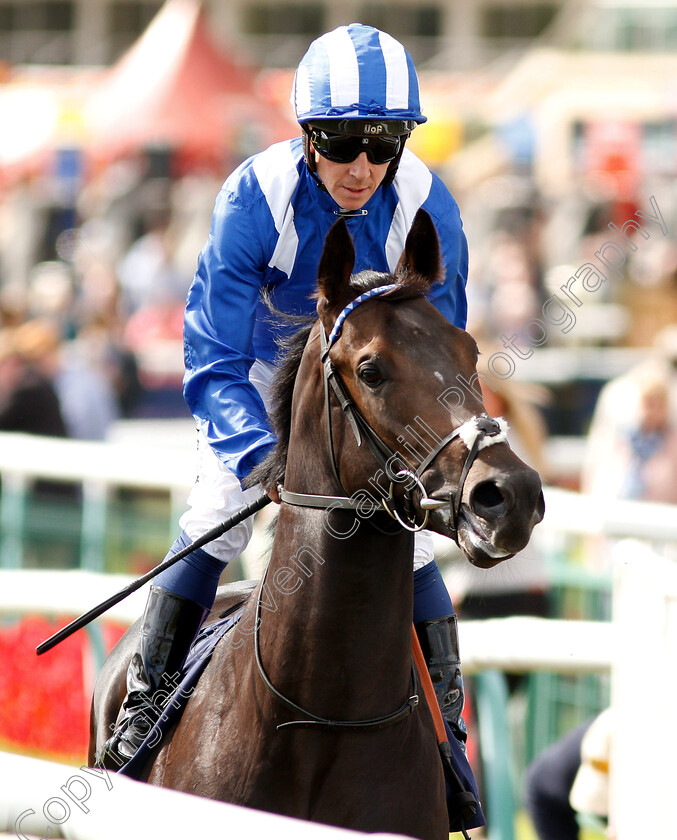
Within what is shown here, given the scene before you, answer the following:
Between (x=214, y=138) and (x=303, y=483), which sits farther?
(x=214, y=138)

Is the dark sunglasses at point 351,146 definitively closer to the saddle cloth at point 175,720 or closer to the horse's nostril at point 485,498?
the horse's nostril at point 485,498

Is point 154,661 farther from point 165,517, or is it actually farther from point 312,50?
point 165,517

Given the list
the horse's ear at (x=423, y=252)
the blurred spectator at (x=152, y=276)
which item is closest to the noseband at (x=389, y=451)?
the horse's ear at (x=423, y=252)

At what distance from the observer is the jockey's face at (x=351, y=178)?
9.89 ft

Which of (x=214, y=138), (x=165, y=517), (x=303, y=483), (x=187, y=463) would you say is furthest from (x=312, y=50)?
(x=214, y=138)

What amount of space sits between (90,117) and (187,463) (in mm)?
13278

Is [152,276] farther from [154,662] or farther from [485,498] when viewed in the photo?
[485,498]

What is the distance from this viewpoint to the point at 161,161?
60.5ft

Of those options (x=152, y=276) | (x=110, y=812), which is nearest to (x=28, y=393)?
(x=152, y=276)

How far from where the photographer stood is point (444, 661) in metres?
3.24

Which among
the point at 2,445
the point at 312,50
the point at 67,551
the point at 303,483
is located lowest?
the point at 67,551

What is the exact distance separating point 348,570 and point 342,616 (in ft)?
0.35

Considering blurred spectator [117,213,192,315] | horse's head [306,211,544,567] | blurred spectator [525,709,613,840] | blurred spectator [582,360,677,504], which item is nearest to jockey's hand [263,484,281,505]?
horse's head [306,211,544,567]

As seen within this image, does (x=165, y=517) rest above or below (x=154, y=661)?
below
